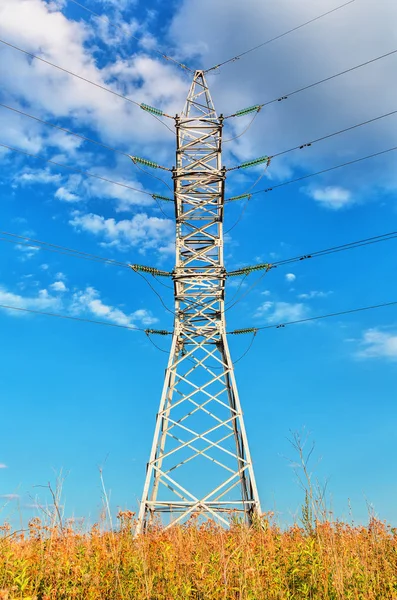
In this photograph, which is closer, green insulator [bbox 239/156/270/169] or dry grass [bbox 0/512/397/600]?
dry grass [bbox 0/512/397/600]

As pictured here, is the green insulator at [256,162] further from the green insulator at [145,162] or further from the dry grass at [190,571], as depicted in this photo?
the dry grass at [190,571]

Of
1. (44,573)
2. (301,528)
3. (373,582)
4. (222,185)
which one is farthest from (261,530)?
(222,185)

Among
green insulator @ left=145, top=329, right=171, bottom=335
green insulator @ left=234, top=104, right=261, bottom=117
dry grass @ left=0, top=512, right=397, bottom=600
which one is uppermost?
green insulator @ left=234, top=104, right=261, bottom=117

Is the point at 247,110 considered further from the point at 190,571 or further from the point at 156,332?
the point at 190,571

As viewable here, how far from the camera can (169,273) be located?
16328 millimetres

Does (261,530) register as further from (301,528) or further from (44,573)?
(44,573)

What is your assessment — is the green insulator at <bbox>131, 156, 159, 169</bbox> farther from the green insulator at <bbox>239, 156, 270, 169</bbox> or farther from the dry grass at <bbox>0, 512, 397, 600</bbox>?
the dry grass at <bbox>0, 512, 397, 600</bbox>

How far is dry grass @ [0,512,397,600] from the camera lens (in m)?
4.83

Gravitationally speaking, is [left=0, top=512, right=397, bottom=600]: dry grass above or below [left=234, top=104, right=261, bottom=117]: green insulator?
below

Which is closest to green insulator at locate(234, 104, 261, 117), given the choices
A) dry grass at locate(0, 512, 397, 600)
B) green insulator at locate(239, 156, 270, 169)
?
green insulator at locate(239, 156, 270, 169)

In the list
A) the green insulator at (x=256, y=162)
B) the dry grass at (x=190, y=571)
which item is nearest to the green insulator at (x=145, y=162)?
the green insulator at (x=256, y=162)

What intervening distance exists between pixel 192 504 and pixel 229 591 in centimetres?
922

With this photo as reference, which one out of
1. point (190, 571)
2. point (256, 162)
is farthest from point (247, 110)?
point (190, 571)

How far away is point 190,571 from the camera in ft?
17.8
